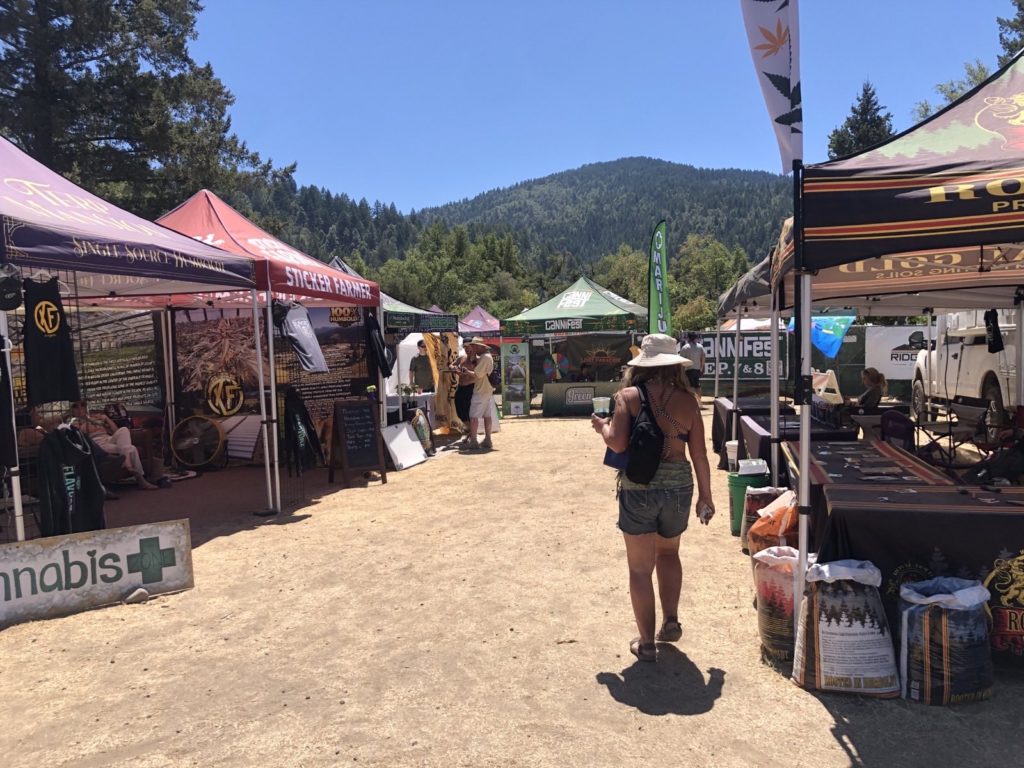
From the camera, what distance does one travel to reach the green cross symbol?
15.7 feet

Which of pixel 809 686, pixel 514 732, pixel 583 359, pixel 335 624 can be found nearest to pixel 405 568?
pixel 335 624

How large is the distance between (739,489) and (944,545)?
2.47 m

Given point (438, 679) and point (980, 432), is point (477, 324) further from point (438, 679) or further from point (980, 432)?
point (438, 679)

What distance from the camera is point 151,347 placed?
33.3 ft

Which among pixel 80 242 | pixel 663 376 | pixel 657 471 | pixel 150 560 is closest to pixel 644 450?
pixel 657 471

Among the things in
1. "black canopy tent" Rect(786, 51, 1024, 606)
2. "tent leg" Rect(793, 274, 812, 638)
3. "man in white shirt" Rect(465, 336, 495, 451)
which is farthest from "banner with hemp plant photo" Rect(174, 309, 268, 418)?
"black canopy tent" Rect(786, 51, 1024, 606)

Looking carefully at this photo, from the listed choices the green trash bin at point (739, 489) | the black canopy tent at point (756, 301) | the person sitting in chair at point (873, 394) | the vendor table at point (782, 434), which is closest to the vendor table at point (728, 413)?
the black canopy tent at point (756, 301)

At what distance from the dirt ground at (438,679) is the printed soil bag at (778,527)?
437mm

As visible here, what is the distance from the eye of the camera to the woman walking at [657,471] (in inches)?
137

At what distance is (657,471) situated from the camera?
11.4 feet

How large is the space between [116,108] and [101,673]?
20198 mm

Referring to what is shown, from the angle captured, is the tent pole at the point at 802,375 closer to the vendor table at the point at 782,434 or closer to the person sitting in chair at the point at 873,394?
the vendor table at the point at 782,434

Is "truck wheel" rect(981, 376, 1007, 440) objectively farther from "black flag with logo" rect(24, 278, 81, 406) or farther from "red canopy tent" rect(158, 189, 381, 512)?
"black flag with logo" rect(24, 278, 81, 406)

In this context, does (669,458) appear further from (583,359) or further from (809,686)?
(583,359)
